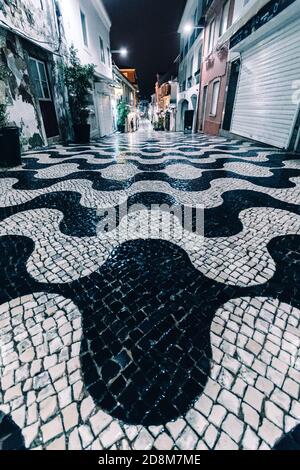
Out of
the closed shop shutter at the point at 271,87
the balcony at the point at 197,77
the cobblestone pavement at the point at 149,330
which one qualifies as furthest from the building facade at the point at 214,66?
the cobblestone pavement at the point at 149,330

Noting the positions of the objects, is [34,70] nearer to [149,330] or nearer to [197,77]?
[149,330]

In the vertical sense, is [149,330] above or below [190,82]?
below

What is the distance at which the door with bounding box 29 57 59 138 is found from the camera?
516 centimetres

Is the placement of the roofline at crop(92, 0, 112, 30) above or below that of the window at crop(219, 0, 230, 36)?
above

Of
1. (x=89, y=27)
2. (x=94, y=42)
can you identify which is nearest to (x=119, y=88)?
(x=94, y=42)

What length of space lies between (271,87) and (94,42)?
804 centimetres

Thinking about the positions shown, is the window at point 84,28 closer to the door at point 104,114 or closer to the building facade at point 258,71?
the door at point 104,114

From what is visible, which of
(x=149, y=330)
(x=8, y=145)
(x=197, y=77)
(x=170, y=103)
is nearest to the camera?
(x=149, y=330)

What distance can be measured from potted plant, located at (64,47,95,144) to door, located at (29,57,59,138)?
2.31 ft

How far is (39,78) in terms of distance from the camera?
5.44 meters

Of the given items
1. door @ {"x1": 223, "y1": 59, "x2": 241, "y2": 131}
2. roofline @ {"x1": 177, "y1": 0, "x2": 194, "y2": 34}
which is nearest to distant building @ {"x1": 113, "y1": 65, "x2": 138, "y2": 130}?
roofline @ {"x1": 177, "y1": 0, "x2": 194, "y2": 34}

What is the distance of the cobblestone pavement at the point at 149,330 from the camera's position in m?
0.57

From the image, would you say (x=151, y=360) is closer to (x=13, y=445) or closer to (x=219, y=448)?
(x=219, y=448)

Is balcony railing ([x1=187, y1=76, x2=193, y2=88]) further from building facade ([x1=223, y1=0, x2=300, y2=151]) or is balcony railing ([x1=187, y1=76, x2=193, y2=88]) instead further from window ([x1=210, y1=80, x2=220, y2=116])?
building facade ([x1=223, y1=0, x2=300, y2=151])
